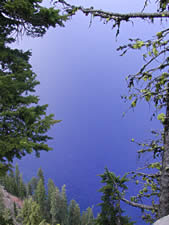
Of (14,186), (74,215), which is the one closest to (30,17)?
(74,215)

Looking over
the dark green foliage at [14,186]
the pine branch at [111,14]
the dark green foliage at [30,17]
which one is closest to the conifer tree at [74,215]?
the dark green foliage at [14,186]

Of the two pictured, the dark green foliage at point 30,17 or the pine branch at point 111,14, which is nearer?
the pine branch at point 111,14

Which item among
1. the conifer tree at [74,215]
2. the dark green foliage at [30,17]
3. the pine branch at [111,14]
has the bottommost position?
the conifer tree at [74,215]

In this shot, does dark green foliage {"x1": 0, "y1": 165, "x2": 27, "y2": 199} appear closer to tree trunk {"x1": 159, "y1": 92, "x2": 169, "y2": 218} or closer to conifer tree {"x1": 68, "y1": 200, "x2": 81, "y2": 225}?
conifer tree {"x1": 68, "y1": 200, "x2": 81, "y2": 225}

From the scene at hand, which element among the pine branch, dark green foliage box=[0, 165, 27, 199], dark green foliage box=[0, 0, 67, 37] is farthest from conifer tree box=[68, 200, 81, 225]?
the pine branch

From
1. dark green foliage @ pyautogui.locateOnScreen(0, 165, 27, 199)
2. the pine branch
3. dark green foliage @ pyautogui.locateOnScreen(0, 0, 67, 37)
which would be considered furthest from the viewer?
dark green foliage @ pyautogui.locateOnScreen(0, 165, 27, 199)

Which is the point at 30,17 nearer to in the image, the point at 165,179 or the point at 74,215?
the point at 165,179

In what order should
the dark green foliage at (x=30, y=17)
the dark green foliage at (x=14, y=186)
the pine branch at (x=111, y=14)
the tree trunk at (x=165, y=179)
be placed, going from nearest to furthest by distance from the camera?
the pine branch at (x=111, y=14) → the tree trunk at (x=165, y=179) → the dark green foliage at (x=30, y=17) → the dark green foliage at (x=14, y=186)

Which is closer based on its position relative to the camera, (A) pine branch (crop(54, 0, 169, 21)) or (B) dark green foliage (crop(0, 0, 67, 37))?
(A) pine branch (crop(54, 0, 169, 21))

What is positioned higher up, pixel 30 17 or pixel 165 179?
pixel 30 17

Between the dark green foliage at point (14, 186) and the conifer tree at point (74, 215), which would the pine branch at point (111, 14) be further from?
the dark green foliage at point (14, 186)

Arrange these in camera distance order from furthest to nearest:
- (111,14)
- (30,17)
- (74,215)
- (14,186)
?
(14,186), (74,215), (30,17), (111,14)

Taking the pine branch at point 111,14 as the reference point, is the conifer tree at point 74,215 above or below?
below

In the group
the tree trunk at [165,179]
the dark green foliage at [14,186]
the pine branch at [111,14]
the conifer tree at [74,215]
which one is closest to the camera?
the pine branch at [111,14]
